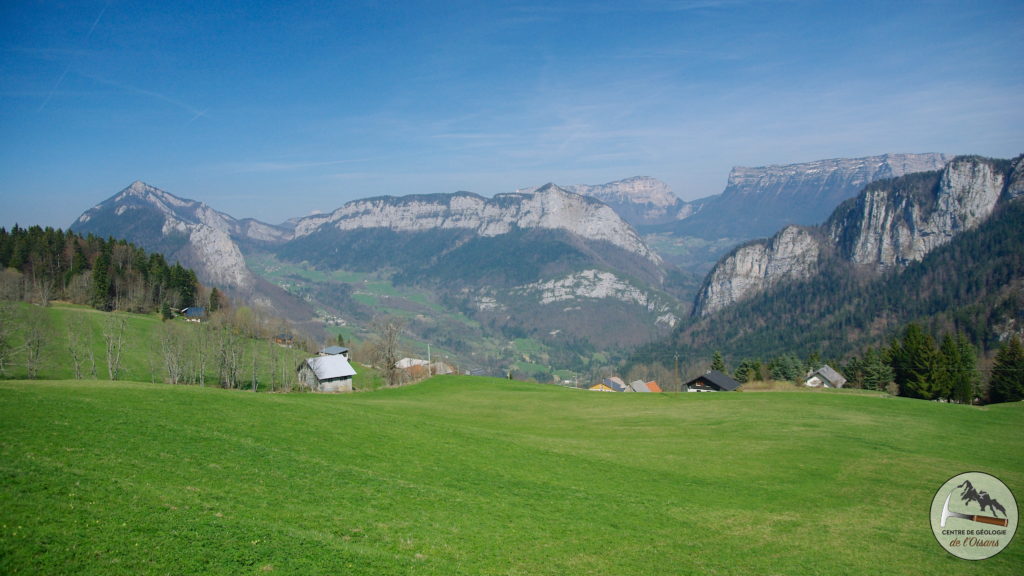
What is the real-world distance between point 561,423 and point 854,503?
2492cm

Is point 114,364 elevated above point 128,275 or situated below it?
below

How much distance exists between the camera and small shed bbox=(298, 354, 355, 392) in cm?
7594

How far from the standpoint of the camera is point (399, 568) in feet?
44.1

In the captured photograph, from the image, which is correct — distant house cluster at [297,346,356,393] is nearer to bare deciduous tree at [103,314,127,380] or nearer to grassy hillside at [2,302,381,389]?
grassy hillside at [2,302,381,389]

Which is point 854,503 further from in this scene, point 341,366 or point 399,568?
point 341,366

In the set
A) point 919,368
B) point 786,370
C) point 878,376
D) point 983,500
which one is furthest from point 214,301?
point 878,376

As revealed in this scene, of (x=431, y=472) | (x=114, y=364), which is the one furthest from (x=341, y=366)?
(x=431, y=472)

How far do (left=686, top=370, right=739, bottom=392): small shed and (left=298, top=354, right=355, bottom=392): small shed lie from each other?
59904 millimetres

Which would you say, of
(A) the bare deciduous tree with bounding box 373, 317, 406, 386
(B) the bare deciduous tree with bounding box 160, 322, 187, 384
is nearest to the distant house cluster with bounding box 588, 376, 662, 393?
(A) the bare deciduous tree with bounding box 373, 317, 406, 386

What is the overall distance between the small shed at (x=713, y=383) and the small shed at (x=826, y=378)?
23.0 metres

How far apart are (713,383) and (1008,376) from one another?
3951 cm

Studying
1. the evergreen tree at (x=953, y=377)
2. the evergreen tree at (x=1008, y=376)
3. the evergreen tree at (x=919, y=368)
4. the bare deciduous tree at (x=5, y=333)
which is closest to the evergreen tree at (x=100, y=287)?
the bare deciduous tree at (x=5, y=333)

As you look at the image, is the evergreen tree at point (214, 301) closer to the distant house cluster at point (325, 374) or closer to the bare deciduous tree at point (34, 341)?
the distant house cluster at point (325, 374)

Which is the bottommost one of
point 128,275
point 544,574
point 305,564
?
point 544,574
